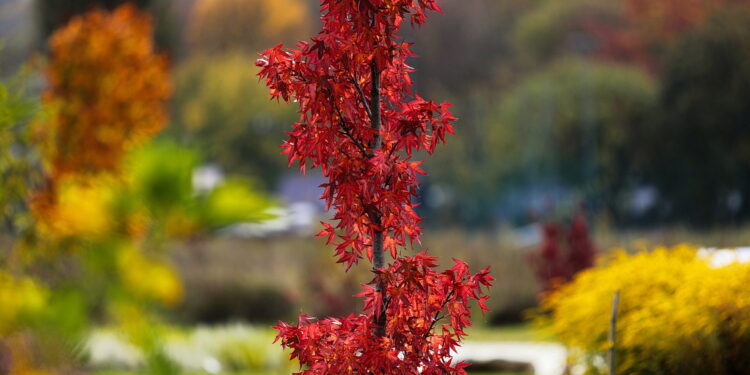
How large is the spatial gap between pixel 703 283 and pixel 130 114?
12544 mm

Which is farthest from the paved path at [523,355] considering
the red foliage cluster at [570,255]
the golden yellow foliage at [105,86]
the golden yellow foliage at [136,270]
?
the golden yellow foliage at [105,86]

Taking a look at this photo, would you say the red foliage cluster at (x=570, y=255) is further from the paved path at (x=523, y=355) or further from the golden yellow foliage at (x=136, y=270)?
the golden yellow foliage at (x=136, y=270)

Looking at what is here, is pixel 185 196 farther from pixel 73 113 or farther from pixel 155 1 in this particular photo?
pixel 155 1

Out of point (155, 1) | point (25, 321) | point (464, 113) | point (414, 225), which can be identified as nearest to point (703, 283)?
point (414, 225)

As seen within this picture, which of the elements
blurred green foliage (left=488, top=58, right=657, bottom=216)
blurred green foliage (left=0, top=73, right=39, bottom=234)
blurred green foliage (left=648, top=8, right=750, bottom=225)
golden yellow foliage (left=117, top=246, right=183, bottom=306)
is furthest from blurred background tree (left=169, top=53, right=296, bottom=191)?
golden yellow foliage (left=117, top=246, right=183, bottom=306)

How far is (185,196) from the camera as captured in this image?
13.0 feet

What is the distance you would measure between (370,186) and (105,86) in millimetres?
13730

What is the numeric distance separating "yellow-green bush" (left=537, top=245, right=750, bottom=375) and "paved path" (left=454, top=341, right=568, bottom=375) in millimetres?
1696

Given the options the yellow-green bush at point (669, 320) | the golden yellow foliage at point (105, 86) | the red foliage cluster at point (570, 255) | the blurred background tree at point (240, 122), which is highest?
the blurred background tree at point (240, 122)

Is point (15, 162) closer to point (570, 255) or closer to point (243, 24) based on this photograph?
point (570, 255)

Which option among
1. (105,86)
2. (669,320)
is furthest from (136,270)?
(105,86)

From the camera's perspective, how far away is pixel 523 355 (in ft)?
31.1

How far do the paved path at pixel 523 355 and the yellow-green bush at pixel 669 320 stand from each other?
1.70 m

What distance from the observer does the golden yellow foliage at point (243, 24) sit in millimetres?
49500
